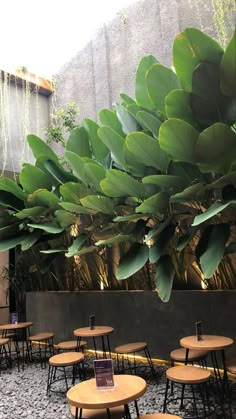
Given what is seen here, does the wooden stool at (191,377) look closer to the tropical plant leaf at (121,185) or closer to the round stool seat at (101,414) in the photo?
the round stool seat at (101,414)

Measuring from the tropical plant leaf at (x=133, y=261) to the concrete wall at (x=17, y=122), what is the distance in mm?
3206

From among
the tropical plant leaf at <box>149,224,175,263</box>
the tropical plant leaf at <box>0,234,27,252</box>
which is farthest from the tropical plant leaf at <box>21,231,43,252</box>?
the tropical plant leaf at <box>149,224,175,263</box>

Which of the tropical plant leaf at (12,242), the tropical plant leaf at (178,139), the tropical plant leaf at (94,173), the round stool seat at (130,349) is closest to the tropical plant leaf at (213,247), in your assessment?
the tropical plant leaf at (178,139)

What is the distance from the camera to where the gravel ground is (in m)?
2.83

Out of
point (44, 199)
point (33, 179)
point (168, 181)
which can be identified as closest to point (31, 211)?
point (44, 199)

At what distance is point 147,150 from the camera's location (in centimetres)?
Answer: 254

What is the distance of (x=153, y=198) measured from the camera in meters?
2.54

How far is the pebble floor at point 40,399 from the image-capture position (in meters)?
2.82

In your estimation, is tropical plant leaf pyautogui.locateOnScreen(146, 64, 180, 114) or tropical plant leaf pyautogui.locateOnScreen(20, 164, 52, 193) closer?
tropical plant leaf pyautogui.locateOnScreen(146, 64, 180, 114)

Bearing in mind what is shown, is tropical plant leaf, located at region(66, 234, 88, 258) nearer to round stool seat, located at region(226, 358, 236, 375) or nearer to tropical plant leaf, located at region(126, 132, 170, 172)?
tropical plant leaf, located at region(126, 132, 170, 172)

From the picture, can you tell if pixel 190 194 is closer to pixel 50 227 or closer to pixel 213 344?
pixel 213 344

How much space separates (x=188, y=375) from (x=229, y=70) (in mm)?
1974

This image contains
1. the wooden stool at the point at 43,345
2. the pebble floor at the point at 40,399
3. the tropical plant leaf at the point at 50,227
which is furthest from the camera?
the wooden stool at the point at 43,345

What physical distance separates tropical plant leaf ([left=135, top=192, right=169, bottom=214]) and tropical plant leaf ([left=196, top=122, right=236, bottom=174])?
35 centimetres
